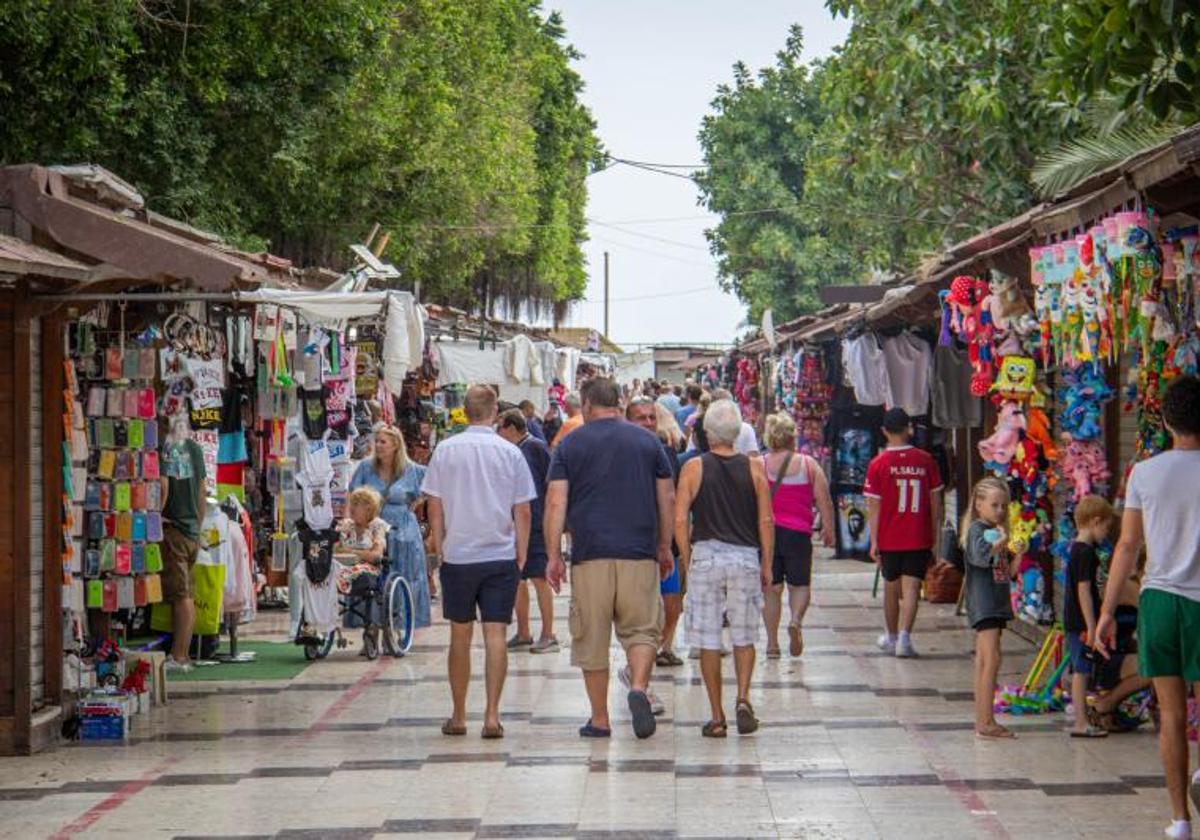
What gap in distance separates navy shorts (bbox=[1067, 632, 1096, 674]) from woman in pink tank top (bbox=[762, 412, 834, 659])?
3462 mm

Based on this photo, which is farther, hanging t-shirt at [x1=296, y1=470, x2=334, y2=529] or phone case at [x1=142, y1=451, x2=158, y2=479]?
hanging t-shirt at [x1=296, y1=470, x2=334, y2=529]

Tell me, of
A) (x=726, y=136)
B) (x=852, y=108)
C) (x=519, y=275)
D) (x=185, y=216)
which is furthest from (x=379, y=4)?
(x=726, y=136)

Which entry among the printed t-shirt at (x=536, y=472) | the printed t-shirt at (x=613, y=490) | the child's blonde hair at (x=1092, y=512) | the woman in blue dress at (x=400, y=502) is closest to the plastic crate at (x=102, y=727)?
the printed t-shirt at (x=613, y=490)

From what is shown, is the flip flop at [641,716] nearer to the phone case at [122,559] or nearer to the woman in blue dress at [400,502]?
the phone case at [122,559]

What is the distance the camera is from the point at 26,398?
10.1m

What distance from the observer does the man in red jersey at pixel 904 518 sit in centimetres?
1356

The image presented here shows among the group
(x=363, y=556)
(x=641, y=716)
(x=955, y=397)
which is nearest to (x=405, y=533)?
(x=363, y=556)

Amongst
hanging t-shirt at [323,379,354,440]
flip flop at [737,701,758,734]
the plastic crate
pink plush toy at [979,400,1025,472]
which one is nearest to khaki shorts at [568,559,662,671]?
flip flop at [737,701,758,734]

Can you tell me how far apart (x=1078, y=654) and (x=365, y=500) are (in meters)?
5.70

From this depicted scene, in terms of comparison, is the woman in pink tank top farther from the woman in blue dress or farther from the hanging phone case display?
the hanging phone case display

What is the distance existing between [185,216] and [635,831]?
15.2m

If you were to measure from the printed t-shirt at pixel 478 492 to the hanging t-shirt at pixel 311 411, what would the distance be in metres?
5.93

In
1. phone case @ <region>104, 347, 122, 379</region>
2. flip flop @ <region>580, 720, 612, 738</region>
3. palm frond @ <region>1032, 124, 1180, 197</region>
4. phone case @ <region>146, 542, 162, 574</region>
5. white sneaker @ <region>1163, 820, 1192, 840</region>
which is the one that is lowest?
white sneaker @ <region>1163, 820, 1192, 840</region>

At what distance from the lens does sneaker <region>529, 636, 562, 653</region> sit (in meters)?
14.2
